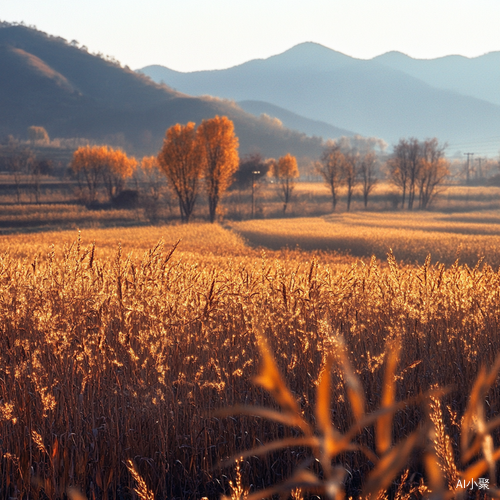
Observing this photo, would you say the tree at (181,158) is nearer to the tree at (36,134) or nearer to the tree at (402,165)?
the tree at (402,165)

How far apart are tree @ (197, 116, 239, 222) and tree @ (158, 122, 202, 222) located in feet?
2.59

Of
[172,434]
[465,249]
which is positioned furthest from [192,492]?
[465,249]

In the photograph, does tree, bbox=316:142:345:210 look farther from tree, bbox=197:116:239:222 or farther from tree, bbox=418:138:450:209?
tree, bbox=197:116:239:222

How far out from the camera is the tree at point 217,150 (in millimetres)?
47312

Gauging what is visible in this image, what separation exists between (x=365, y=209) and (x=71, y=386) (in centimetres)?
7092

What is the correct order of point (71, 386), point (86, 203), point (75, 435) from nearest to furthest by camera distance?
point (75, 435)
point (71, 386)
point (86, 203)

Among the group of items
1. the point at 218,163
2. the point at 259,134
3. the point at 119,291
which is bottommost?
the point at 119,291

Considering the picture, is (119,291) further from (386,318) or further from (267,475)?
(386,318)

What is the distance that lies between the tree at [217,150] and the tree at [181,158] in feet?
2.59

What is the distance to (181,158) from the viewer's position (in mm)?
47125

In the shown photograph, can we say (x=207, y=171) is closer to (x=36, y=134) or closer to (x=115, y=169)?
(x=115, y=169)

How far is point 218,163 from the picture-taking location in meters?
48.0

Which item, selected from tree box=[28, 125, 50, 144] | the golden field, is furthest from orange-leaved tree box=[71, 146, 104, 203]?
tree box=[28, 125, 50, 144]

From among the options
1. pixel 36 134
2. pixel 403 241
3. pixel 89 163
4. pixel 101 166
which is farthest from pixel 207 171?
pixel 36 134
